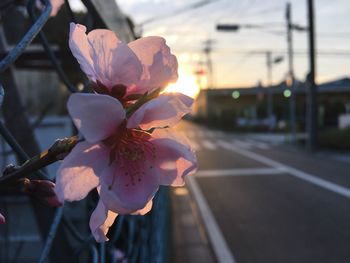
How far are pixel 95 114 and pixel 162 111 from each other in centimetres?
11

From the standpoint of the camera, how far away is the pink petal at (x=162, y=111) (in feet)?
2.23

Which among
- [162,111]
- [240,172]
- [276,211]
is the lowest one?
[240,172]

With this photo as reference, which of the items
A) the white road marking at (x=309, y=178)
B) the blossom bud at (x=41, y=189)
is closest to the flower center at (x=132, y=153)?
the blossom bud at (x=41, y=189)

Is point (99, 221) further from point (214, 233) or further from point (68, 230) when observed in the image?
point (214, 233)

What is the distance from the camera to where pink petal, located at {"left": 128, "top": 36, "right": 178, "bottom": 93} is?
0.76 metres

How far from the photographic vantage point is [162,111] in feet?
2.35

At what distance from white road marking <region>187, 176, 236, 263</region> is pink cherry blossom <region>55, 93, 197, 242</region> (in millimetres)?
6112

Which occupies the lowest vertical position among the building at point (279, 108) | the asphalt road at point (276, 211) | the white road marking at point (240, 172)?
the white road marking at point (240, 172)

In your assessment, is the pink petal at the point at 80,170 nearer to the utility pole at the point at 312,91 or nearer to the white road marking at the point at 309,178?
the white road marking at the point at 309,178

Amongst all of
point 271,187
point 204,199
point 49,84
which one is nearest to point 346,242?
point 204,199

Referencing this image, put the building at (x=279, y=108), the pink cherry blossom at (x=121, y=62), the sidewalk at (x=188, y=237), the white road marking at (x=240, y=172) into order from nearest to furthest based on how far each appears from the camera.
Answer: the pink cherry blossom at (x=121, y=62), the sidewalk at (x=188, y=237), the white road marking at (x=240, y=172), the building at (x=279, y=108)

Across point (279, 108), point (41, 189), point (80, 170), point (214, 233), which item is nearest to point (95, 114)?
point (80, 170)

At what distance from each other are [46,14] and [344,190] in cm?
1173

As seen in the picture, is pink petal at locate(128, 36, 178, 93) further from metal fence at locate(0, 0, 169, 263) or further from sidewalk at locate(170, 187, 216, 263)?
sidewalk at locate(170, 187, 216, 263)
